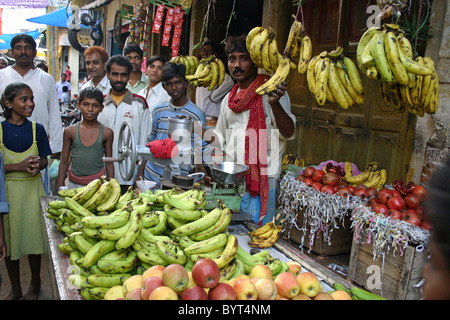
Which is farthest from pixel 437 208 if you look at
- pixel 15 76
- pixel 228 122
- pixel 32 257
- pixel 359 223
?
pixel 15 76

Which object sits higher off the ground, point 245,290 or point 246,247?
point 245,290

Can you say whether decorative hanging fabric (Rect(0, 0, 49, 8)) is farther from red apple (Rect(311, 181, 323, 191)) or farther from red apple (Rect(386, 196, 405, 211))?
red apple (Rect(386, 196, 405, 211))

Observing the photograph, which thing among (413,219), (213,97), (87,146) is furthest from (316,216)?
(213,97)

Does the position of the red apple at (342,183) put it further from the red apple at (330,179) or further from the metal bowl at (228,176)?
the metal bowl at (228,176)

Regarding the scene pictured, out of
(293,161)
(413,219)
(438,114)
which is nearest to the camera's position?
(413,219)

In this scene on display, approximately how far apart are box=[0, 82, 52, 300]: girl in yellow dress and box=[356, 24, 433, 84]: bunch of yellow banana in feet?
8.89

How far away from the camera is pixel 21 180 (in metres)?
3.18

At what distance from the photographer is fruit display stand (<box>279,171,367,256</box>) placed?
367cm

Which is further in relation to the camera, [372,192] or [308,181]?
[308,181]

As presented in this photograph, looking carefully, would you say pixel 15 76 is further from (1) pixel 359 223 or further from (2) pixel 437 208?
(2) pixel 437 208

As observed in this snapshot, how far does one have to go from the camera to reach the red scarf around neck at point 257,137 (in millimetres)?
3402

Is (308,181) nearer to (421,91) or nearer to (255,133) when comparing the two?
(255,133)

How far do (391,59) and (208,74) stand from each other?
8.23ft

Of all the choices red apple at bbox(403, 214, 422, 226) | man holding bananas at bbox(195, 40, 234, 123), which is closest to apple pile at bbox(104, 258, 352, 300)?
red apple at bbox(403, 214, 422, 226)
